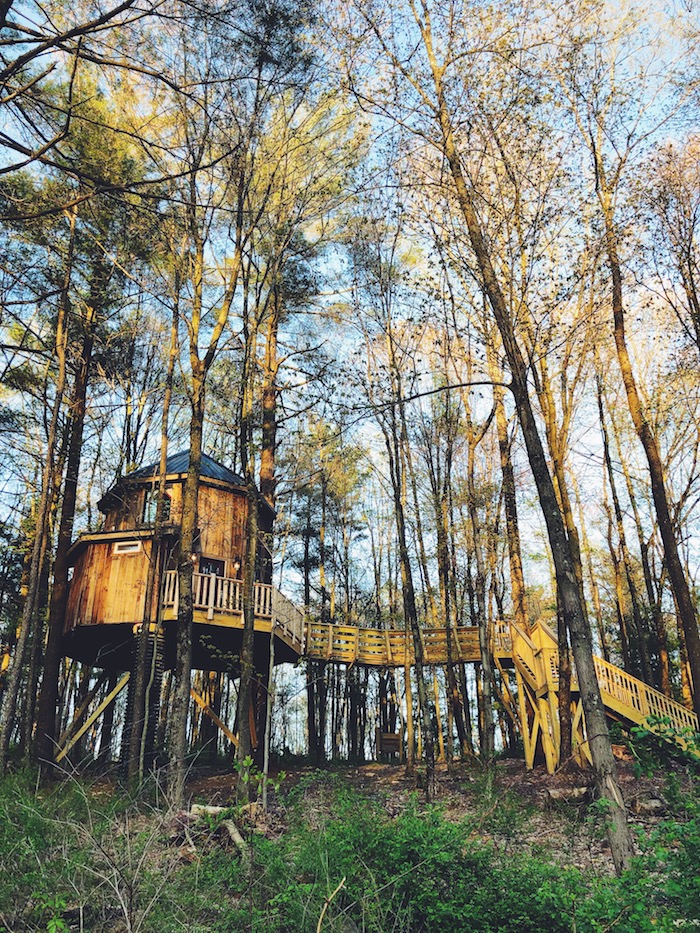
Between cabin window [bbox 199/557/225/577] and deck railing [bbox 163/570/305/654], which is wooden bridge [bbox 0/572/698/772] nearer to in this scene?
deck railing [bbox 163/570/305/654]

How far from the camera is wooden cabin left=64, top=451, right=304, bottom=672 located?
47.1 feet

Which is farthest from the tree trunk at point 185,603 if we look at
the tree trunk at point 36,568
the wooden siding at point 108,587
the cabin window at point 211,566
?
the cabin window at point 211,566

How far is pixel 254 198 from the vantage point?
13.2 metres

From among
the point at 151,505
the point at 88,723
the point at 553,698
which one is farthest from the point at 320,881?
the point at 151,505

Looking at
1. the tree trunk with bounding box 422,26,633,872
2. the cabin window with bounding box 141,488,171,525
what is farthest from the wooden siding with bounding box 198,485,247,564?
the tree trunk with bounding box 422,26,633,872

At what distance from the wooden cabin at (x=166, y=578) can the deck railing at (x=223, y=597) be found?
2 centimetres

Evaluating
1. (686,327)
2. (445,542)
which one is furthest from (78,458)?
(686,327)

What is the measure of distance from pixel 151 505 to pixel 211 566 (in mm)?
2081

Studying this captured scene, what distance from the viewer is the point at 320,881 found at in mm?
6504

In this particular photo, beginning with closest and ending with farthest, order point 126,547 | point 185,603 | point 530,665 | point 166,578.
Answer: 1. point 185,603
2. point 166,578
3. point 126,547
4. point 530,665

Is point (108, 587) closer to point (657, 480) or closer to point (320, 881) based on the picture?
point (320, 881)

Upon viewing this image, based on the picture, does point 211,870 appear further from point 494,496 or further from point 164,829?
point 494,496

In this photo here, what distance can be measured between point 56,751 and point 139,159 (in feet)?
41.5

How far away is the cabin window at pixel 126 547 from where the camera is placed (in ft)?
50.4
